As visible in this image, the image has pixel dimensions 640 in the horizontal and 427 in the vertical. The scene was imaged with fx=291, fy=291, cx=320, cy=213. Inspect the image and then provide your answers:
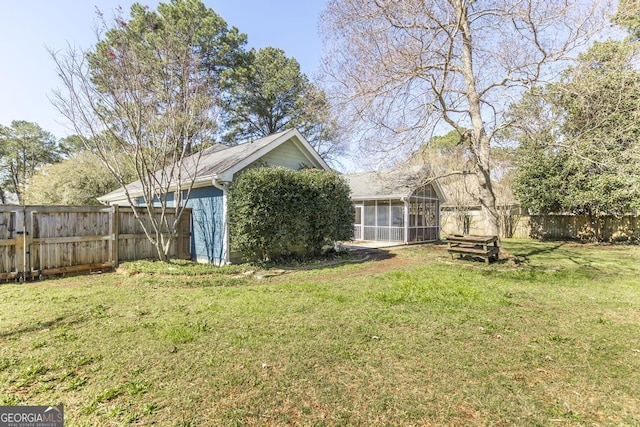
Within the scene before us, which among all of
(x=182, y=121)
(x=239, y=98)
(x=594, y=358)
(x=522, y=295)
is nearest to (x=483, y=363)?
(x=594, y=358)

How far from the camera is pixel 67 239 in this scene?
788 cm

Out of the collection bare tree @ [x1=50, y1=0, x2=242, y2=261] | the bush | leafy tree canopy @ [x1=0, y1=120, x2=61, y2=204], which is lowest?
the bush

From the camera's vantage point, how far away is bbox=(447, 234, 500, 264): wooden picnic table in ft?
31.6

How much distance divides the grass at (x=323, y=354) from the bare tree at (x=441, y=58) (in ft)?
20.5

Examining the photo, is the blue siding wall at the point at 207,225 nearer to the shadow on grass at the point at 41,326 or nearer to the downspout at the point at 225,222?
the downspout at the point at 225,222

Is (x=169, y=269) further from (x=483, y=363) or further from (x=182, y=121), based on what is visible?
(x=483, y=363)

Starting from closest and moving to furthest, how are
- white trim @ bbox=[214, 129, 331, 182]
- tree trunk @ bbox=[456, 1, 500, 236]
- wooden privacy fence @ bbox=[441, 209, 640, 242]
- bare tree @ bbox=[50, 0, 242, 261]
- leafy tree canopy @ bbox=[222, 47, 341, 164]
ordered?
bare tree @ bbox=[50, 0, 242, 261], white trim @ bbox=[214, 129, 331, 182], tree trunk @ bbox=[456, 1, 500, 236], wooden privacy fence @ bbox=[441, 209, 640, 242], leafy tree canopy @ bbox=[222, 47, 341, 164]

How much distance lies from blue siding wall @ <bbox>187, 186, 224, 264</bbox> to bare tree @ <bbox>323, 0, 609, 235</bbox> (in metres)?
5.58

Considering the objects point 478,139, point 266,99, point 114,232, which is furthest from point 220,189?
point 266,99

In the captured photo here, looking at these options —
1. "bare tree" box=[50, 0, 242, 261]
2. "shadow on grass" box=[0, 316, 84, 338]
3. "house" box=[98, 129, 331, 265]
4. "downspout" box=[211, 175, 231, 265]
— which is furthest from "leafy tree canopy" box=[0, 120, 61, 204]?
"shadow on grass" box=[0, 316, 84, 338]

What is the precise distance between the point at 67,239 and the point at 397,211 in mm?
14359

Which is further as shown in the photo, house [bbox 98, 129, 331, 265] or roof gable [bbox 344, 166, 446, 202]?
roof gable [bbox 344, 166, 446, 202]

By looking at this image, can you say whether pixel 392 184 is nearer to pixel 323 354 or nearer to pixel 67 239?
pixel 323 354

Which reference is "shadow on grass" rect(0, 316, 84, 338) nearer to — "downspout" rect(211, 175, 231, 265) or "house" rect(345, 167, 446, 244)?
"downspout" rect(211, 175, 231, 265)
